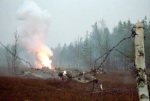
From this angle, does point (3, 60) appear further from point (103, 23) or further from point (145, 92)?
point (145, 92)

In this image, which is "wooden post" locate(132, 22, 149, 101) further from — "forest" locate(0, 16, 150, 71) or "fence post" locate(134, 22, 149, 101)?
"forest" locate(0, 16, 150, 71)

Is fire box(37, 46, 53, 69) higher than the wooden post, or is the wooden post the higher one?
fire box(37, 46, 53, 69)

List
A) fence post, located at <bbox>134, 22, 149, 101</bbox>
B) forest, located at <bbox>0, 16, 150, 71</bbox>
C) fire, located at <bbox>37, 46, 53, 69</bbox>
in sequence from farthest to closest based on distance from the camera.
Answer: fire, located at <bbox>37, 46, 53, 69</bbox> < forest, located at <bbox>0, 16, 150, 71</bbox> < fence post, located at <bbox>134, 22, 149, 101</bbox>

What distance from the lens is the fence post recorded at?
3934 millimetres

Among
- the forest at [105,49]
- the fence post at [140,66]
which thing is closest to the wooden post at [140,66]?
the fence post at [140,66]

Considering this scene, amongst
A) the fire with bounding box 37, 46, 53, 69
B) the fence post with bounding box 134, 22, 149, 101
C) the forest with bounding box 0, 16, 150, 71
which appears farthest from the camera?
the fire with bounding box 37, 46, 53, 69

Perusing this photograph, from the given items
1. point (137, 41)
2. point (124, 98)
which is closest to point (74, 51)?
point (124, 98)

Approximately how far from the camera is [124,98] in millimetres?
13383

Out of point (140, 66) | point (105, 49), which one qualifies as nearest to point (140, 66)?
point (140, 66)

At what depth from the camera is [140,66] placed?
3932 mm

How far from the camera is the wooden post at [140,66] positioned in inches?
155

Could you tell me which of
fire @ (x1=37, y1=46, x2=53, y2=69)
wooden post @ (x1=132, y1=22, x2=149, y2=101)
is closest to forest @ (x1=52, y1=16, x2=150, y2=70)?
fire @ (x1=37, y1=46, x2=53, y2=69)

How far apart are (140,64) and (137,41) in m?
0.41

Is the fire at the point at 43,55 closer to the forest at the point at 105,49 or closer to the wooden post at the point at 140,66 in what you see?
the forest at the point at 105,49
